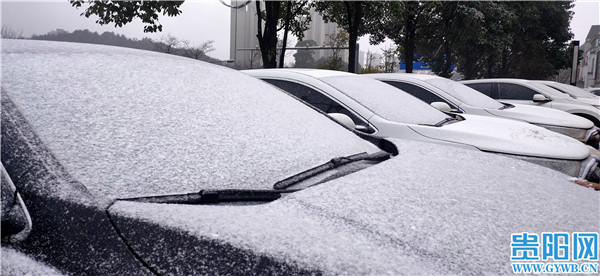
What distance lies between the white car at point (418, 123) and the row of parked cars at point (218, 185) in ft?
4.56

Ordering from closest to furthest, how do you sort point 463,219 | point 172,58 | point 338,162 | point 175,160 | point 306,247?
point 306,247 < point 463,219 < point 175,160 < point 338,162 < point 172,58

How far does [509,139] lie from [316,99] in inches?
63.4

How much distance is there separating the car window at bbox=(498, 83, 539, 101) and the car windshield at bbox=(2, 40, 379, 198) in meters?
8.69

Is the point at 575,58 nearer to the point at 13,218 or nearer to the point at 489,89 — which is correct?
the point at 489,89

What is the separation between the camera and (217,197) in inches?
59.9

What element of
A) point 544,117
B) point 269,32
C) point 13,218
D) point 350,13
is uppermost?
point 350,13

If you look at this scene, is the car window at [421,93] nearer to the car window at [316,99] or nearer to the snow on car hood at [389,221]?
the car window at [316,99]

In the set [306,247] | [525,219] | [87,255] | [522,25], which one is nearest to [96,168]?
[87,255]

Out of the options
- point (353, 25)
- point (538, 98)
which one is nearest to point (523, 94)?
point (538, 98)

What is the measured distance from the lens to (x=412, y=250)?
1.20 meters

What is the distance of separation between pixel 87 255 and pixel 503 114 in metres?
5.93

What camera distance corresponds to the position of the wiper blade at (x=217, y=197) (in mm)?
1427

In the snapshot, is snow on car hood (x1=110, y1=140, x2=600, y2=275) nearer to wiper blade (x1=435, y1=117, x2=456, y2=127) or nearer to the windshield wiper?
the windshield wiper

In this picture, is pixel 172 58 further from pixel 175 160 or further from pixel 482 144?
pixel 482 144
